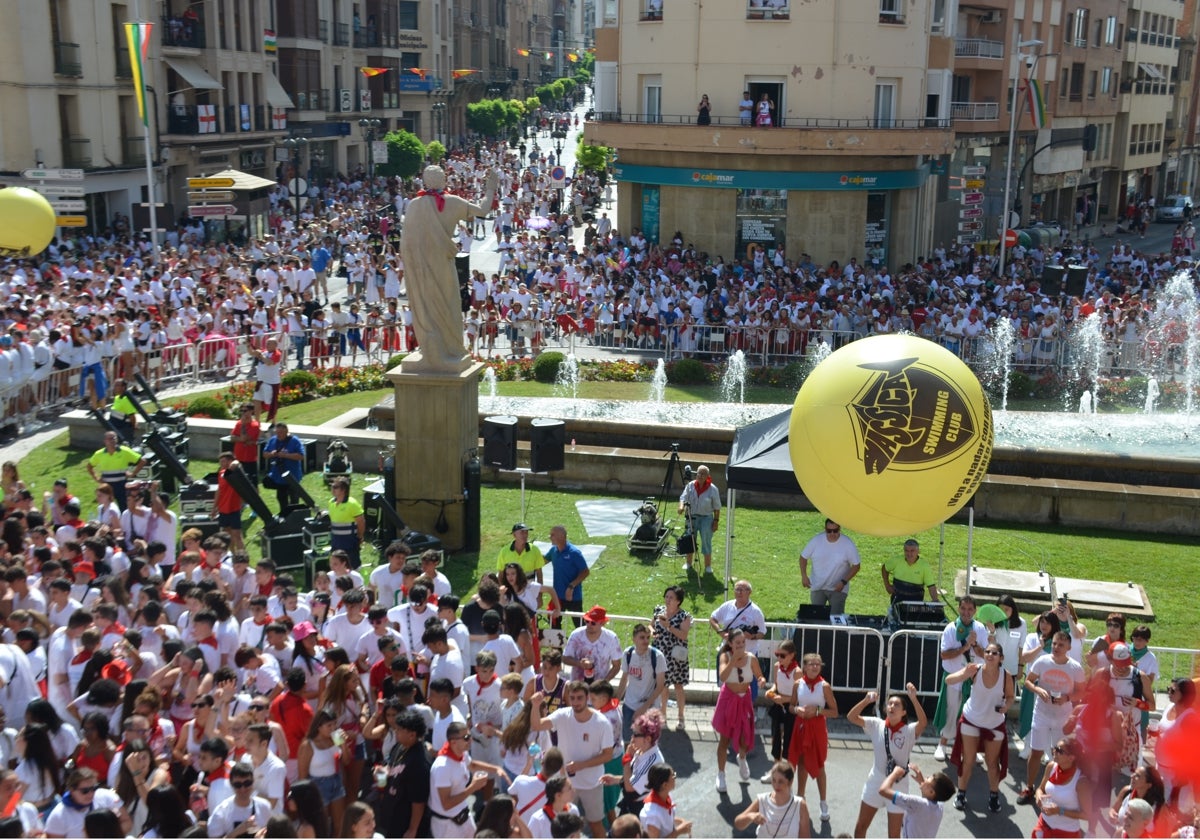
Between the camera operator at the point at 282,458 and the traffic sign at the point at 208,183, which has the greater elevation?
the traffic sign at the point at 208,183

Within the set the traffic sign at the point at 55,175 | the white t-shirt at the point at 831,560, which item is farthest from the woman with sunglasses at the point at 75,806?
the traffic sign at the point at 55,175

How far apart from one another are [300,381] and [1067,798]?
17.1 meters

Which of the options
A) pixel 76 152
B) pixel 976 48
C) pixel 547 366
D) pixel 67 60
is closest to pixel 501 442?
pixel 547 366

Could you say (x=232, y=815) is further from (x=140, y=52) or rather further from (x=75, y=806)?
(x=140, y=52)

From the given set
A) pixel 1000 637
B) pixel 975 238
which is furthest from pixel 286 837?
pixel 975 238

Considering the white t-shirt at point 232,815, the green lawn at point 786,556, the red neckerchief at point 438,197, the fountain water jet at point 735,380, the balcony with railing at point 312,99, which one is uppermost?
the balcony with railing at point 312,99

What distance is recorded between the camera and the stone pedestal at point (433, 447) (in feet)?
51.8

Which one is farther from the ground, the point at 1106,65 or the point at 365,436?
the point at 1106,65

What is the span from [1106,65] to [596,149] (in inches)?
1009

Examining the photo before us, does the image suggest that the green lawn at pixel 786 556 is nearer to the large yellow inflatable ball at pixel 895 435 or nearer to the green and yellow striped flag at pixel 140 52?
the large yellow inflatable ball at pixel 895 435

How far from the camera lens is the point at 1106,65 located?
6425cm

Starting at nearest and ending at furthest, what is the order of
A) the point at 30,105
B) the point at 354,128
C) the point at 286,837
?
the point at 286,837 < the point at 30,105 < the point at 354,128

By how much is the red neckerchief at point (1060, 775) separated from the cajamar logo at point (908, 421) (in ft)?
10.3

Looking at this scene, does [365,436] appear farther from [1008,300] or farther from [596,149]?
[596,149]
